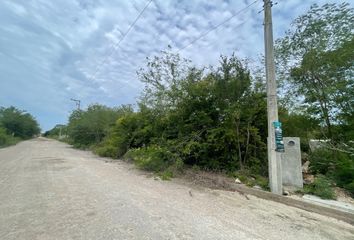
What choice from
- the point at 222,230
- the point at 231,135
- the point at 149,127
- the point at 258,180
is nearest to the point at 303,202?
the point at 258,180

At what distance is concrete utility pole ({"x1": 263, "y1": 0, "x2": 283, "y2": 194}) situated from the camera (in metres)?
6.38

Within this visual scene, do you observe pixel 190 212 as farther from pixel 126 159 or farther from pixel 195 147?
pixel 126 159

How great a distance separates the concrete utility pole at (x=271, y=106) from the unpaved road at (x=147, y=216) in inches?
28.9

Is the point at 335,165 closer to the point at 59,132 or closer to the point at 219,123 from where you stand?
the point at 219,123

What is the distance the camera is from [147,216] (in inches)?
180

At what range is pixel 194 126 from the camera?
406 inches

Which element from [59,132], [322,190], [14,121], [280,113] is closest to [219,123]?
[280,113]

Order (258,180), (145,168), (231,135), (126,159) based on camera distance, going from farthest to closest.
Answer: (126,159) → (145,168) → (231,135) → (258,180)

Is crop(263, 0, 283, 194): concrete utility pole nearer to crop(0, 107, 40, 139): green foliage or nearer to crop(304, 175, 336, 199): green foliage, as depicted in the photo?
crop(304, 175, 336, 199): green foliage

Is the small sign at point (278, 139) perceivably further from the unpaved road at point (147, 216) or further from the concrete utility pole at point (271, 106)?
the unpaved road at point (147, 216)

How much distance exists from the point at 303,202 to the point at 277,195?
27.1 inches

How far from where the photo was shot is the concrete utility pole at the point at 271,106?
251 inches

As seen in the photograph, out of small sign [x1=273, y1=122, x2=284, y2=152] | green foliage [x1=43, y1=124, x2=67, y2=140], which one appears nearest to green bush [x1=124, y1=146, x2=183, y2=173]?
small sign [x1=273, y1=122, x2=284, y2=152]

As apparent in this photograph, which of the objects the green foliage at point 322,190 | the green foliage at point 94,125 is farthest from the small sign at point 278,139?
the green foliage at point 94,125
